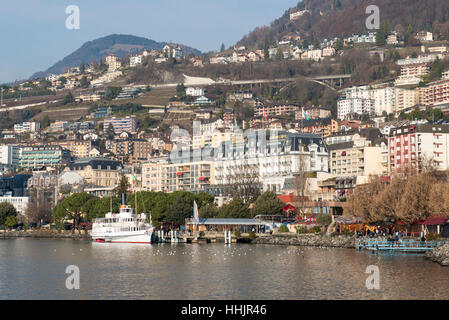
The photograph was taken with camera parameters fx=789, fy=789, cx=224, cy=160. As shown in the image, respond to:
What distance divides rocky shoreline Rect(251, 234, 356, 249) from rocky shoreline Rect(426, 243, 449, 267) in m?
16.9

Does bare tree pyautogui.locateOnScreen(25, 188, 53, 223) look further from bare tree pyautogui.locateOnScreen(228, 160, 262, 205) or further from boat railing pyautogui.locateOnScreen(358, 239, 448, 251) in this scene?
boat railing pyautogui.locateOnScreen(358, 239, 448, 251)

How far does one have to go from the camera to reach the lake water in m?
50.3

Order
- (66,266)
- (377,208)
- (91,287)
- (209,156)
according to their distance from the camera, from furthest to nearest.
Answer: (209,156) < (377,208) < (66,266) < (91,287)

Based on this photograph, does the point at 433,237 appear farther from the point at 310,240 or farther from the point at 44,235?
the point at 44,235

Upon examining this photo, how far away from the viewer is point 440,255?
69.6 m

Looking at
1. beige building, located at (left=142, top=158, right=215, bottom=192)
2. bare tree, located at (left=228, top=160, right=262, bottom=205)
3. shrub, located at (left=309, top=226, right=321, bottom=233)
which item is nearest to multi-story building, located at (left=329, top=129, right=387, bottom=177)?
bare tree, located at (left=228, top=160, right=262, bottom=205)

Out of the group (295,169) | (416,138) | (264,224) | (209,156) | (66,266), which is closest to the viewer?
(66,266)

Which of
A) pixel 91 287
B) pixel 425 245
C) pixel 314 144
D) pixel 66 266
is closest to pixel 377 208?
pixel 425 245

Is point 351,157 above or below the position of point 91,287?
above

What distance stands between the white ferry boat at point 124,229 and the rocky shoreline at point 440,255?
48.6 metres

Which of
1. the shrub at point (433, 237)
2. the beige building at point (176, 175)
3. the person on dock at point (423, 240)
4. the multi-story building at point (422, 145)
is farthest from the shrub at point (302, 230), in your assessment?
the beige building at point (176, 175)

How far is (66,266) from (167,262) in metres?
9.38
